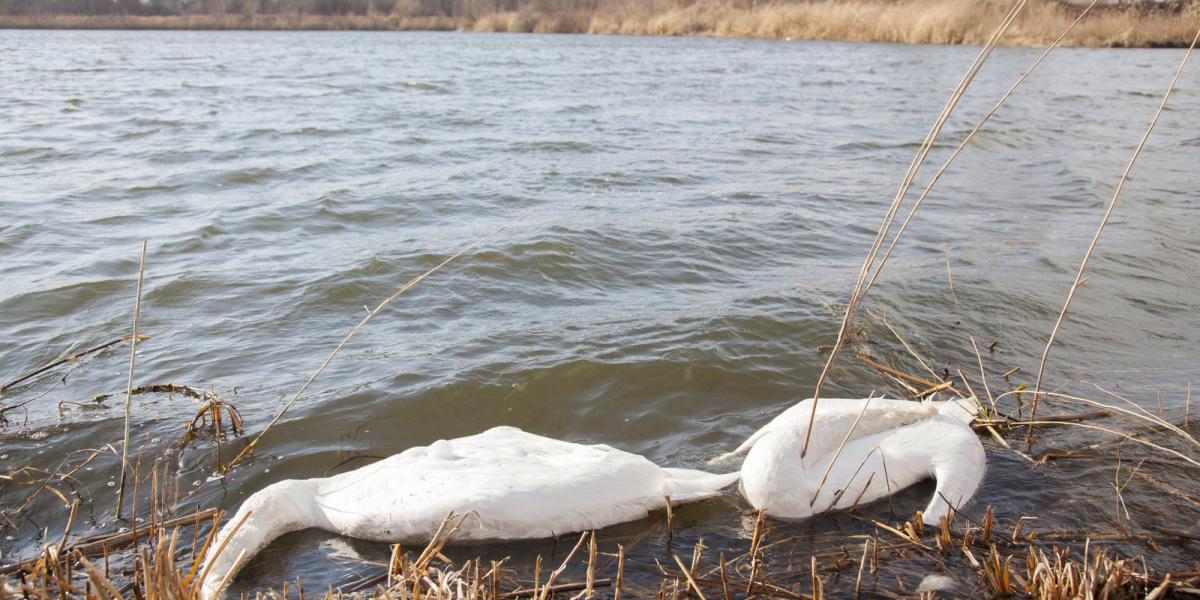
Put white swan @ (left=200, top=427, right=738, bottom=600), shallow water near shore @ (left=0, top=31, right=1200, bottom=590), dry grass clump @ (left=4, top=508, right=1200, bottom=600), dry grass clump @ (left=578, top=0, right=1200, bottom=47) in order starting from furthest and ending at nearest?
dry grass clump @ (left=578, top=0, right=1200, bottom=47) < shallow water near shore @ (left=0, top=31, right=1200, bottom=590) < white swan @ (left=200, top=427, right=738, bottom=600) < dry grass clump @ (left=4, top=508, right=1200, bottom=600)

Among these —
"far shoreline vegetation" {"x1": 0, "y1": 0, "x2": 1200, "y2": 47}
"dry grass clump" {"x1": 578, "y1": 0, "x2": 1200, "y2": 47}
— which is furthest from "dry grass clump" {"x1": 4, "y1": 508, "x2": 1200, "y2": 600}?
"dry grass clump" {"x1": 578, "y1": 0, "x2": 1200, "y2": 47}

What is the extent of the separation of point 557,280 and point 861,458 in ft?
11.5

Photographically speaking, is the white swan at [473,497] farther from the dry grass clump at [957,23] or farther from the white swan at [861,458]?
the dry grass clump at [957,23]

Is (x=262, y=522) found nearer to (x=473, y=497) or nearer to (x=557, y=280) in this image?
(x=473, y=497)

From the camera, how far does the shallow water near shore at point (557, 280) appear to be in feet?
13.9

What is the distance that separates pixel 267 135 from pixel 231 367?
26.1 ft

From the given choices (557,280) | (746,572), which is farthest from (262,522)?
(557,280)

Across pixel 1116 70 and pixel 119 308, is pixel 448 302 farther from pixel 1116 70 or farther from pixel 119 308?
pixel 1116 70

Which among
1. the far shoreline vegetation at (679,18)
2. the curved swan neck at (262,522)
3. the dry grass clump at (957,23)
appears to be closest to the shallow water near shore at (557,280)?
the curved swan neck at (262,522)

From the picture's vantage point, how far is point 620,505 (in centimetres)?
344

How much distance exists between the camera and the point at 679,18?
36.8 meters

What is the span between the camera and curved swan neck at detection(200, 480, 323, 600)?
9.88ft

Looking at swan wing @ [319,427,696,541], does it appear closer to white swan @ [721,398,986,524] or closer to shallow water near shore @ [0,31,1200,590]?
shallow water near shore @ [0,31,1200,590]

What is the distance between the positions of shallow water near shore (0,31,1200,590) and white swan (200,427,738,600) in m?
0.10
